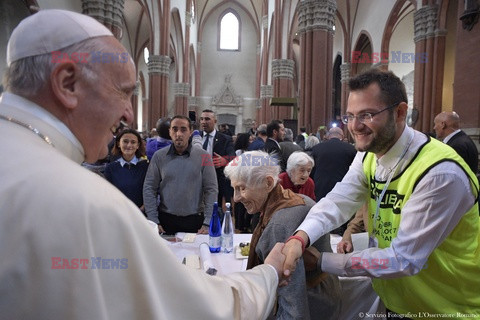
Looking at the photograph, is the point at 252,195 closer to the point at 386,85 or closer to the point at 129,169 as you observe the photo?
the point at 386,85

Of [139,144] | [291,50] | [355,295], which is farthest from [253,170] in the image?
[291,50]

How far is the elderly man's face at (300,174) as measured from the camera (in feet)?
12.6

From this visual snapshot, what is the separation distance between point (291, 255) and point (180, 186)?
86.8 inches

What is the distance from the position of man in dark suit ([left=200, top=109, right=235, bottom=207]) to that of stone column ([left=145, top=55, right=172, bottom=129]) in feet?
36.5

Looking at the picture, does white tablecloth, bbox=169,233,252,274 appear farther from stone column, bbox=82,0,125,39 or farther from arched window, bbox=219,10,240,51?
arched window, bbox=219,10,240,51

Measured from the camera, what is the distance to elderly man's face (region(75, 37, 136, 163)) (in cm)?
88

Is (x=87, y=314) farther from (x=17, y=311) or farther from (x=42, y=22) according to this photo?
(x=42, y=22)

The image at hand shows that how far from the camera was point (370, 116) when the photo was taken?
1.54 m

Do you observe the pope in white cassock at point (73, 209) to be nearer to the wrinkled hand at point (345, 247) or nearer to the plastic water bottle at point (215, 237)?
the wrinkled hand at point (345, 247)

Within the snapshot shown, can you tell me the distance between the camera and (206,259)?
229 centimetres

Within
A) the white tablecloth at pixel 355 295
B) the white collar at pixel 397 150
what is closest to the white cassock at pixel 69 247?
the white collar at pixel 397 150

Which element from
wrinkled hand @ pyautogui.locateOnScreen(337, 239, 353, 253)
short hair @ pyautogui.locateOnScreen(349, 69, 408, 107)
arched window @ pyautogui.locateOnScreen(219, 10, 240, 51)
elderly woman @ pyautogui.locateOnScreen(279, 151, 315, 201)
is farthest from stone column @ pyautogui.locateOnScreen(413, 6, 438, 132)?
arched window @ pyautogui.locateOnScreen(219, 10, 240, 51)

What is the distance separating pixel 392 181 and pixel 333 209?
340 millimetres

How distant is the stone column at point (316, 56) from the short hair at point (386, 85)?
26.8ft
